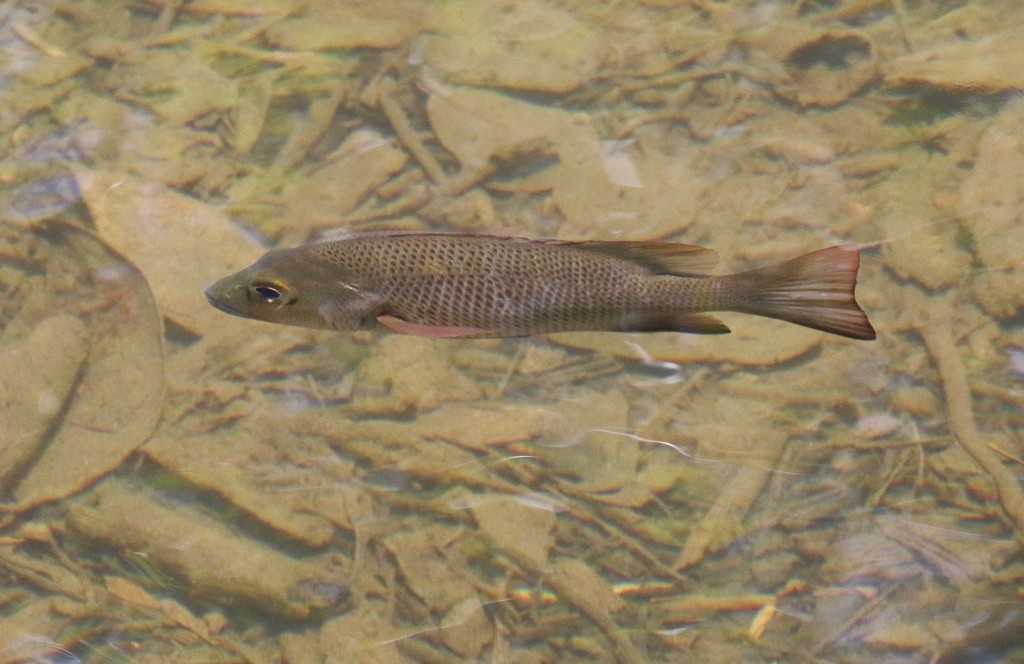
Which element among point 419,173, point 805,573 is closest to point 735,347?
point 805,573

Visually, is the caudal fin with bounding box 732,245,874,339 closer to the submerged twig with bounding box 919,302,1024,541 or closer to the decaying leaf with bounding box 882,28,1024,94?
the submerged twig with bounding box 919,302,1024,541

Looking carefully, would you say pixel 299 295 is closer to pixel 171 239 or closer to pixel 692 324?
pixel 692 324

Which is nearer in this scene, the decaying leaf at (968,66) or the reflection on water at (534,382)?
the reflection on water at (534,382)

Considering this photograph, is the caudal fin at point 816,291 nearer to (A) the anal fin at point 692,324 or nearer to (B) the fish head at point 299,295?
(A) the anal fin at point 692,324

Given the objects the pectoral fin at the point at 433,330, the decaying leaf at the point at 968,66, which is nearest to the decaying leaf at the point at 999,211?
the decaying leaf at the point at 968,66

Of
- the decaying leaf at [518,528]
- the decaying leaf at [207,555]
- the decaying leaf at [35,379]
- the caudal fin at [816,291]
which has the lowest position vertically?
the decaying leaf at [207,555]

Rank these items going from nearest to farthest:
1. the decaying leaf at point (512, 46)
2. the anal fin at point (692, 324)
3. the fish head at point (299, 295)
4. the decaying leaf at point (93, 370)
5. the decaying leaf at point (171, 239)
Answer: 1. the anal fin at point (692, 324)
2. the fish head at point (299, 295)
3. the decaying leaf at point (93, 370)
4. the decaying leaf at point (171, 239)
5. the decaying leaf at point (512, 46)

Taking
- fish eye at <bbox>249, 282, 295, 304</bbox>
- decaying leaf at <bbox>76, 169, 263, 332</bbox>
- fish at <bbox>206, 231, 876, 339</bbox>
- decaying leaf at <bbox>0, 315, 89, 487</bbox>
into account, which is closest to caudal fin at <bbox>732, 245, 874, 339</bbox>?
fish at <bbox>206, 231, 876, 339</bbox>

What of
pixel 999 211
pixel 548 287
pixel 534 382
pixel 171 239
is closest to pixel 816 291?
pixel 548 287

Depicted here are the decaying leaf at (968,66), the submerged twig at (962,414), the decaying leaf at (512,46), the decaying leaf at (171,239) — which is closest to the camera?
the submerged twig at (962,414)

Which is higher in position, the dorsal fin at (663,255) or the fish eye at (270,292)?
the dorsal fin at (663,255)
